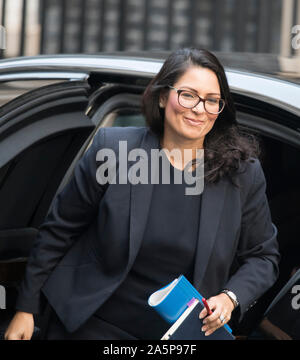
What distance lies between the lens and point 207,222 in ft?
5.94

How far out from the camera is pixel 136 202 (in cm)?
181

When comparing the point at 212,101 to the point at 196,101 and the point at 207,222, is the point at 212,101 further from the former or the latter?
the point at 207,222

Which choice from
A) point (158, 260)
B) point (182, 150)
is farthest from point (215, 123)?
point (158, 260)

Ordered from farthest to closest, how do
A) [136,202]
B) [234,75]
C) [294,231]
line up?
[294,231] < [234,75] < [136,202]

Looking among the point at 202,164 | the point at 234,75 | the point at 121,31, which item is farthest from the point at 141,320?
the point at 121,31

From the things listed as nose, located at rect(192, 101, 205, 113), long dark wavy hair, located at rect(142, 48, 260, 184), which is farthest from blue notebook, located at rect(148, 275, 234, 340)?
nose, located at rect(192, 101, 205, 113)

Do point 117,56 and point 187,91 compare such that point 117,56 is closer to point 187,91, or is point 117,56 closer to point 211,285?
Answer: point 187,91

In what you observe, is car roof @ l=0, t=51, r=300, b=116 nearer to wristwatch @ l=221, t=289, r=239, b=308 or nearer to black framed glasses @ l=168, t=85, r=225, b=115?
black framed glasses @ l=168, t=85, r=225, b=115

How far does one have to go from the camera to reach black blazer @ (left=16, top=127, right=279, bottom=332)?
1806 millimetres

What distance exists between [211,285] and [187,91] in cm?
51

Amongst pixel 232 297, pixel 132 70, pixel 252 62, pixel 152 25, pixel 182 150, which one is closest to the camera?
pixel 232 297

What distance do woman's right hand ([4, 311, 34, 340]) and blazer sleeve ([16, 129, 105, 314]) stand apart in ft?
0.08

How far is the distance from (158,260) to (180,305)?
0.62 feet

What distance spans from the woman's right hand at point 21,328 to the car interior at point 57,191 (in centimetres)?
32
